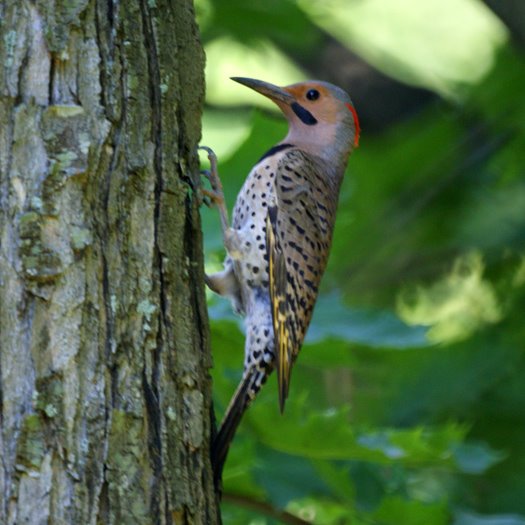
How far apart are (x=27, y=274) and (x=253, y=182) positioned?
67.7 inches

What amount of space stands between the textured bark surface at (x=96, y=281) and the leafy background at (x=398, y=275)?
3.48 feet

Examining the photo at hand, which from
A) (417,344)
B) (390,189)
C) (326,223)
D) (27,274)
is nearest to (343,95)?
(326,223)

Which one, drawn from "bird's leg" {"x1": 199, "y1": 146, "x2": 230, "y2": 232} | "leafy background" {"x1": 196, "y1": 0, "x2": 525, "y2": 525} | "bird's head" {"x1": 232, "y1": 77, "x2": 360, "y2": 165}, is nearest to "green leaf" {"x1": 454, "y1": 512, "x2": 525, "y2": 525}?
"leafy background" {"x1": 196, "y1": 0, "x2": 525, "y2": 525}

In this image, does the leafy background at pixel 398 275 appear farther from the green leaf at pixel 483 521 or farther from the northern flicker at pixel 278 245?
the northern flicker at pixel 278 245

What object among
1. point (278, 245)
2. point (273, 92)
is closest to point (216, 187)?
point (278, 245)

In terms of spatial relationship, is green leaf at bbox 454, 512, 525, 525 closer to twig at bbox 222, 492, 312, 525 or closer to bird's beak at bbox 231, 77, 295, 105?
twig at bbox 222, 492, 312, 525

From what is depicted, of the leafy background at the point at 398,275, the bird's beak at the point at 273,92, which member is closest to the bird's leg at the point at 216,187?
the leafy background at the point at 398,275

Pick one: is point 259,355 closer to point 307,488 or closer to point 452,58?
point 307,488

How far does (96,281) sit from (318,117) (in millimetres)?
2243

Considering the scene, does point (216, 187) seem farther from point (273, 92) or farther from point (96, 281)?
point (96, 281)

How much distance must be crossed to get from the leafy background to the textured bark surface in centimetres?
106

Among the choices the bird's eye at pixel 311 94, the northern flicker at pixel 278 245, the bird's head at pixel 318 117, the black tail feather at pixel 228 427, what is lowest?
the black tail feather at pixel 228 427

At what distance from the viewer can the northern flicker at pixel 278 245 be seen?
146 inches

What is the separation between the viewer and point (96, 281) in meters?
2.54
